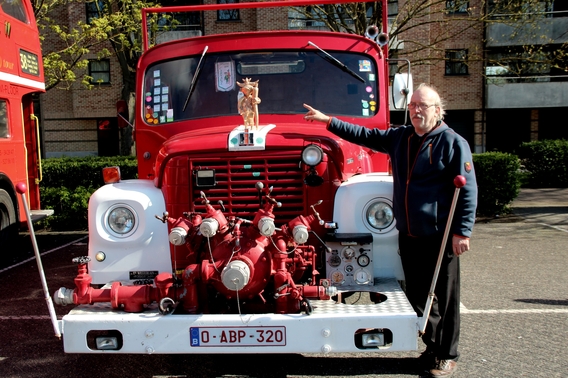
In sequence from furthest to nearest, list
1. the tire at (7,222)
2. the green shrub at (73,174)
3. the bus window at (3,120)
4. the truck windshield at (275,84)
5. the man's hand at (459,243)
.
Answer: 1. the green shrub at (73,174)
2. the bus window at (3,120)
3. the tire at (7,222)
4. the truck windshield at (275,84)
5. the man's hand at (459,243)

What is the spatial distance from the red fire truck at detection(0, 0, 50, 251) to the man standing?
698 cm

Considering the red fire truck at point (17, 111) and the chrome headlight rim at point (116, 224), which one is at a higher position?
the red fire truck at point (17, 111)

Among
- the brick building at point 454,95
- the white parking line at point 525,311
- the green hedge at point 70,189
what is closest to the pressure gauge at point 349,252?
the white parking line at point 525,311

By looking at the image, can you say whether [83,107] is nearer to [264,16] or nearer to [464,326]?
[264,16]

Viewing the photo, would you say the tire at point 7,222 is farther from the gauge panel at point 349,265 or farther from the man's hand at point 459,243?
the man's hand at point 459,243

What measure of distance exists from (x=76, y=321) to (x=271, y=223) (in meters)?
1.29

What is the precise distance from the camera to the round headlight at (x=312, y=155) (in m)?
3.82

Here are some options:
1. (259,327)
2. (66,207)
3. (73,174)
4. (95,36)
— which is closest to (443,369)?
(259,327)

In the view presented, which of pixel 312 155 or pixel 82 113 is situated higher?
pixel 82 113

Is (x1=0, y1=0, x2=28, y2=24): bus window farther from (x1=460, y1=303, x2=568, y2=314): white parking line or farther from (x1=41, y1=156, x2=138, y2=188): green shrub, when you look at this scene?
(x1=460, y1=303, x2=568, y2=314): white parking line

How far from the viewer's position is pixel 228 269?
10.9 feet

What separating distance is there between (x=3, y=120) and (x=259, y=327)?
296 inches

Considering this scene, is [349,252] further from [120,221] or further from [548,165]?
[548,165]

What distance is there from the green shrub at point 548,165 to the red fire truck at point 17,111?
13.2 meters
